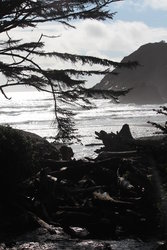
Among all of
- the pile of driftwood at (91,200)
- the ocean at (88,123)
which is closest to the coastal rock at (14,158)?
the pile of driftwood at (91,200)

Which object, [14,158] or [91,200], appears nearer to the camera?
[91,200]

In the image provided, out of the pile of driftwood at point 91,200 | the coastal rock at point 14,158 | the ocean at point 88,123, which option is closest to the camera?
the pile of driftwood at point 91,200

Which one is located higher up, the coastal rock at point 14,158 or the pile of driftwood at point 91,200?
the coastal rock at point 14,158

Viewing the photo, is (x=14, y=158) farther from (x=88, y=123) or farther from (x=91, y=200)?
(x=88, y=123)

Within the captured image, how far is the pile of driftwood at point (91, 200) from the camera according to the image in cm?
793

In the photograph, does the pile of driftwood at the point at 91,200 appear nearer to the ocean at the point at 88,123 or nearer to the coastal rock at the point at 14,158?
the coastal rock at the point at 14,158

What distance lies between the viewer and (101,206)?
27.6 feet

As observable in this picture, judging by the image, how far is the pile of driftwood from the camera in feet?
26.0

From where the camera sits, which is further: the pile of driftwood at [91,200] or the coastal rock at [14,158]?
the coastal rock at [14,158]

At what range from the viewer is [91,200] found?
8.66 meters

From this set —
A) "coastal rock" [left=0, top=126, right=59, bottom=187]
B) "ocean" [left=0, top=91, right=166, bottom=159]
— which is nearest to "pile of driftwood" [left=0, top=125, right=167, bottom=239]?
"coastal rock" [left=0, top=126, right=59, bottom=187]

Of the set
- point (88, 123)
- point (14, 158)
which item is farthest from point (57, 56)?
point (88, 123)

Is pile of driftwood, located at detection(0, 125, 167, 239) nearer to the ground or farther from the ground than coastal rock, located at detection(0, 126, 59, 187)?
nearer to the ground

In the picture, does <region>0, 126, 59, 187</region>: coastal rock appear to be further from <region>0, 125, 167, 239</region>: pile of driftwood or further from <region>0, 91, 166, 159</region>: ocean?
<region>0, 91, 166, 159</region>: ocean
